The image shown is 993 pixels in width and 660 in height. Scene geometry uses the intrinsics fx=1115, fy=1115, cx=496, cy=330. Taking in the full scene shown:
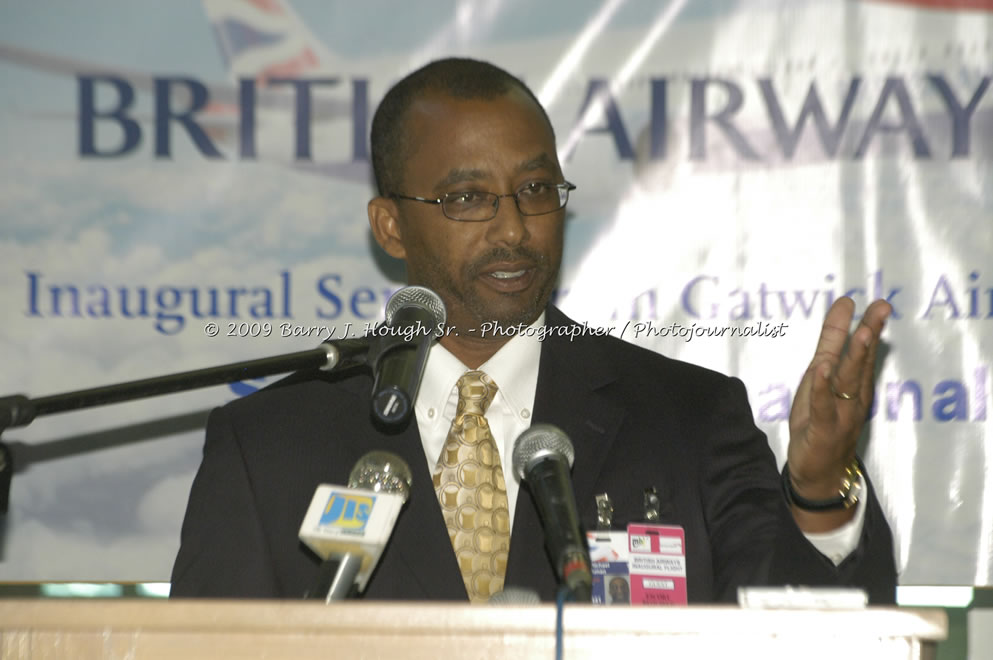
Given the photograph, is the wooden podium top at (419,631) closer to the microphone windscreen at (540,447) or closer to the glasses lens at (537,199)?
the microphone windscreen at (540,447)

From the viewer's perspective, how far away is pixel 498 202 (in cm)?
292

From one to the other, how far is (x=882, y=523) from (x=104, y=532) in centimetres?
263

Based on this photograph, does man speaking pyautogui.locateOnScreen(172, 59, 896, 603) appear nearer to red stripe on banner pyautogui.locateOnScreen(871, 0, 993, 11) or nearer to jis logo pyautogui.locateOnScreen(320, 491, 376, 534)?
jis logo pyautogui.locateOnScreen(320, 491, 376, 534)

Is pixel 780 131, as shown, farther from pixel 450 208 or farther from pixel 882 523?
pixel 882 523

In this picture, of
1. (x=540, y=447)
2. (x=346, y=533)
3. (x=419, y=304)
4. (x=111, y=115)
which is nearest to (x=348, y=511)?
(x=346, y=533)

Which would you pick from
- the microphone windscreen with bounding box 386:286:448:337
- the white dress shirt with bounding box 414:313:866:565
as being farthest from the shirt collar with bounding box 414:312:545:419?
the microphone windscreen with bounding box 386:286:448:337

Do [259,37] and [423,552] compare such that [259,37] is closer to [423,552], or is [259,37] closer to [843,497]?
[423,552]

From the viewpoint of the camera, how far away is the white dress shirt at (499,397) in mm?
2865

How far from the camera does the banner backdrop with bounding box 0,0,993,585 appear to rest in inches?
147

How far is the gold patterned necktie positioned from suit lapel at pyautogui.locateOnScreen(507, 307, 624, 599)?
0.06 meters

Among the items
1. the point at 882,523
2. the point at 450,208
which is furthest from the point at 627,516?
the point at 450,208

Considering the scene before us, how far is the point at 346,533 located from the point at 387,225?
1750 millimetres

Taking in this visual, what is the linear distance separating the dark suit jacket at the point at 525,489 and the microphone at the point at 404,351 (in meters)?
0.73

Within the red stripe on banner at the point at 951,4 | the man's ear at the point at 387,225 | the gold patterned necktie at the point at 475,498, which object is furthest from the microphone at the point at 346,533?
the red stripe on banner at the point at 951,4
